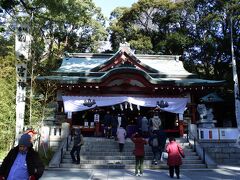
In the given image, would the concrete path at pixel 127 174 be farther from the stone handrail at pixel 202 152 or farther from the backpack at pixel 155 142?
→ the backpack at pixel 155 142

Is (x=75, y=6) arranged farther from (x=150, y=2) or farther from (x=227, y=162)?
(x=150, y=2)

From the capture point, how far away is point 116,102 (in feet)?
56.9

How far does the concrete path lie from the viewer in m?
9.92

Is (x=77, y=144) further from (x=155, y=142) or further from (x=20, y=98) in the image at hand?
(x=155, y=142)

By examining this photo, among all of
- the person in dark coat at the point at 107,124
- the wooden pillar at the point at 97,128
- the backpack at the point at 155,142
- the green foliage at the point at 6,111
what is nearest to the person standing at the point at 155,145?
the backpack at the point at 155,142

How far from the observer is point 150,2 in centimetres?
3488

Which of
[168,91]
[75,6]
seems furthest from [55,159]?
[168,91]

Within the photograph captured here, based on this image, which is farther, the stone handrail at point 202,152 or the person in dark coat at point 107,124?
the person in dark coat at point 107,124

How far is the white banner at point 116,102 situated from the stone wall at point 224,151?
3.57 metres

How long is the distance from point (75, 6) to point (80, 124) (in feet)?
29.4

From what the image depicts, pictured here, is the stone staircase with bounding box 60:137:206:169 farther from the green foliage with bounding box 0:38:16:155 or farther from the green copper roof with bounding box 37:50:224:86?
the green copper roof with bounding box 37:50:224:86

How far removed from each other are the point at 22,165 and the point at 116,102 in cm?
1286

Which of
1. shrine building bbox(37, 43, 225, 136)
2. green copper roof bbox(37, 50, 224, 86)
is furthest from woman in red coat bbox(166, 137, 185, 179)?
green copper roof bbox(37, 50, 224, 86)

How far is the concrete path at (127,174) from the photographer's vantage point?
391 inches
